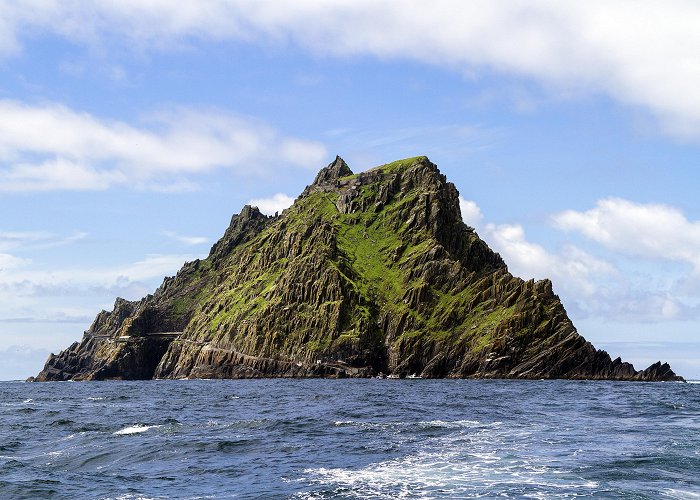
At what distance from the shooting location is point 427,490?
3866cm

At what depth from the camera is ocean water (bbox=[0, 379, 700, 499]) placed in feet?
130

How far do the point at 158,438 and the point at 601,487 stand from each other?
3749 cm

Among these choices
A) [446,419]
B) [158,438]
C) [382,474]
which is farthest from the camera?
[446,419]

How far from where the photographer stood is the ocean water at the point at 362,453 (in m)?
39.7

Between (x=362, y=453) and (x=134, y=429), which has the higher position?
(x=362, y=453)

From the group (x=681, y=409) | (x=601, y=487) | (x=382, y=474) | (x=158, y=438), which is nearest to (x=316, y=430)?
(x=158, y=438)

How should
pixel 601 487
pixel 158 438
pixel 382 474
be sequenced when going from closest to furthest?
pixel 601 487 → pixel 382 474 → pixel 158 438

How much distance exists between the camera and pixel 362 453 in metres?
51.2

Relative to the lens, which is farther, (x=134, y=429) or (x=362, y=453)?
(x=134, y=429)

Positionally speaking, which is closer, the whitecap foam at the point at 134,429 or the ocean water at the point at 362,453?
the ocean water at the point at 362,453

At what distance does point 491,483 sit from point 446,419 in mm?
33881

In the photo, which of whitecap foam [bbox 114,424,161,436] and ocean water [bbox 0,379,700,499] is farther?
whitecap foam [bbox 114,424,161,436]

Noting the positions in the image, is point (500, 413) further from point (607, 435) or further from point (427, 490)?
point (427, 490)

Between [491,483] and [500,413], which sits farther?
[500,413]
